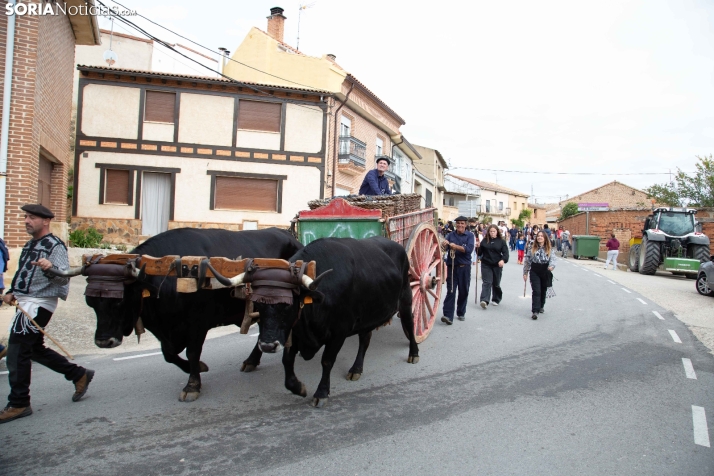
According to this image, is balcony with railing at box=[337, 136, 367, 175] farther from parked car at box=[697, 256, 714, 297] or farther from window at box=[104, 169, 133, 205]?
parked car at box=[697, 256, 714, 297]

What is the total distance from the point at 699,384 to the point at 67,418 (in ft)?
21.0

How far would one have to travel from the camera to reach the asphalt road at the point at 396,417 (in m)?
3.48

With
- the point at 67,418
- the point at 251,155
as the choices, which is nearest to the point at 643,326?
the point at 67,418

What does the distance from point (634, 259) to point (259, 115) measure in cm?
1715

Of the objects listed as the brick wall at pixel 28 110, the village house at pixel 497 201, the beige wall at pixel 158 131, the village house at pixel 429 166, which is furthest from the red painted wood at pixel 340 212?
the village house at pixel 497 201

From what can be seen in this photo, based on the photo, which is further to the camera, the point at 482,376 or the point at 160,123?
the point at 160,123

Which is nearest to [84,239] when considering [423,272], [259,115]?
[259,115]

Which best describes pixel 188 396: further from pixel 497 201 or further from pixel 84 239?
pixel 497 201

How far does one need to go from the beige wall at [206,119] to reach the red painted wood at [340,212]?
45.4ft

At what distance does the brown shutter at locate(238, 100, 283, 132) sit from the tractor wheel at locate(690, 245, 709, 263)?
16695mm

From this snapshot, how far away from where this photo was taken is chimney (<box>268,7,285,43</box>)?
80.8 feet

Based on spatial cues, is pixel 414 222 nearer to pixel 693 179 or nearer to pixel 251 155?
pixel 251 155

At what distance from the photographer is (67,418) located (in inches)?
162

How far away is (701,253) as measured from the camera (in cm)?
1834
